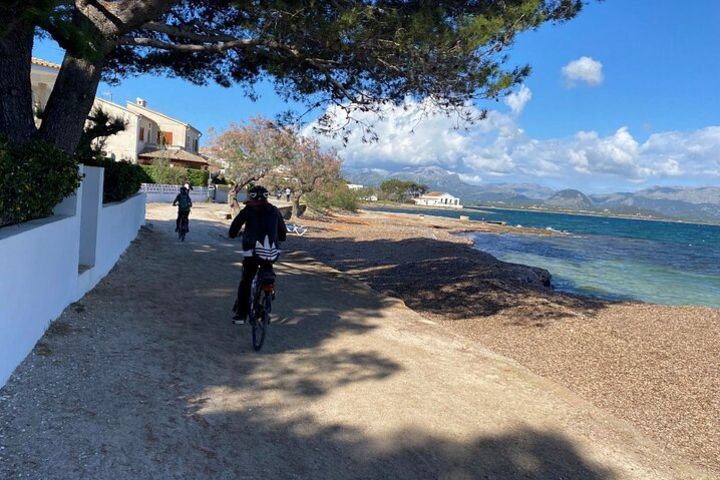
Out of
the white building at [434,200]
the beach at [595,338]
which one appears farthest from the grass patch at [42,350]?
the white building at [434,200]

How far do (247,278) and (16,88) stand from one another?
3.63 metres

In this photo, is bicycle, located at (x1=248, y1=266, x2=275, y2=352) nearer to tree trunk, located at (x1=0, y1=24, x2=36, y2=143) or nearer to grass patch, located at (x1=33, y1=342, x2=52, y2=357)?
grass patch, located at (x1=33, y1=342, x2=52, y2=357)

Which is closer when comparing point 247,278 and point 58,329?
point 58,329

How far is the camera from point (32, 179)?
16.1ft

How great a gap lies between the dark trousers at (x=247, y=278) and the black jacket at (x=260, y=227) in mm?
110

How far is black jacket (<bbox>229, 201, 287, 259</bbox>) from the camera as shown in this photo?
6.07 meters

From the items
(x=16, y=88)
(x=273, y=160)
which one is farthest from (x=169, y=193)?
(x=16, y=88)

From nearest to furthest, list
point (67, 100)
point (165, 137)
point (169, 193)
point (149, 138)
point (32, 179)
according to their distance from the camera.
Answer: point (32, 179) → point (67, 100) → point (169, 193) → point (149, 138) → point (165, 137)

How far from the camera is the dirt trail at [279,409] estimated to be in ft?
11.5

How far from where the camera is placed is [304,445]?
3928 mm

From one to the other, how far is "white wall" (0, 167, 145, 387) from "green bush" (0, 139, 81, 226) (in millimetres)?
137

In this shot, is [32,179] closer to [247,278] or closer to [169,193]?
[247,278]

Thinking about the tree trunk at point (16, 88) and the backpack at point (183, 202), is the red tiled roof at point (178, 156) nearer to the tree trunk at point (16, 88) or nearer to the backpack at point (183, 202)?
the backpack at point (183, 202)

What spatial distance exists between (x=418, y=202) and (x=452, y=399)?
168 m
